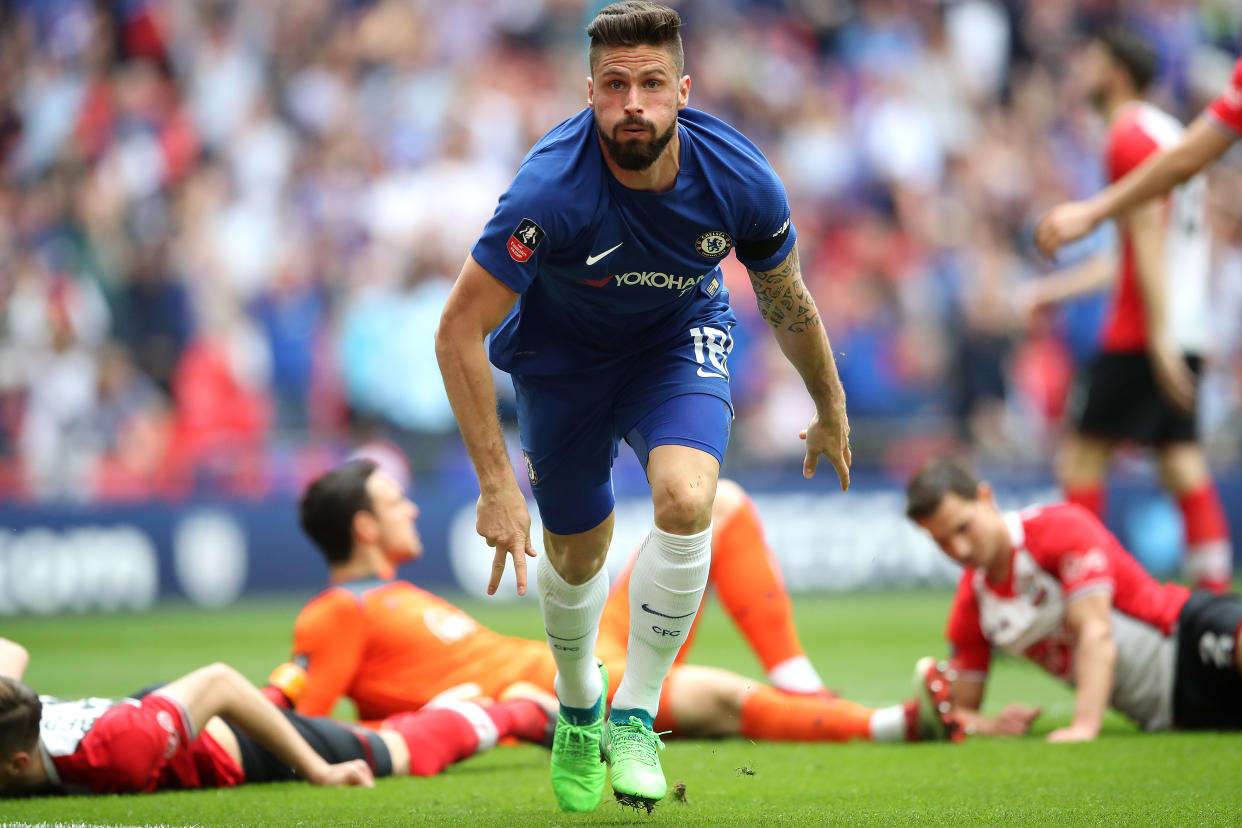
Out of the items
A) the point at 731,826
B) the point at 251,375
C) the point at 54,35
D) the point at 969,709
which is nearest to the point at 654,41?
the point at 731,826

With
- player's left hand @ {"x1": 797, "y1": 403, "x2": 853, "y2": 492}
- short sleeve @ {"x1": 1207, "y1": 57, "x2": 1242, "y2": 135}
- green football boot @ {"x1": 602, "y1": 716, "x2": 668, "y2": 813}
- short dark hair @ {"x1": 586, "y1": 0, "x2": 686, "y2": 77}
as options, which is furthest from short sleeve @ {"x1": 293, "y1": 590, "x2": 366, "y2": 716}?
short sleeve @ {"x1": 1207, "y1": 57, "x2": 1242, "y2": 135}

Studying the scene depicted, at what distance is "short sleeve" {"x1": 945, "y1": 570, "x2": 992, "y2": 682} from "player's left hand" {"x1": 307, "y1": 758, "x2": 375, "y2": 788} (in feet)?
8.06

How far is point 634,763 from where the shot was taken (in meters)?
4.06

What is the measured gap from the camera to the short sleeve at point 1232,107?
16.2 ft

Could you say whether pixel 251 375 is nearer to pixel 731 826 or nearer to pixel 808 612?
pixel 808 612

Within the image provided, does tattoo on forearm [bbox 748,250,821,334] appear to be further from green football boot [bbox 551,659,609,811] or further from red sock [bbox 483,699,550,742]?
red sock [bbox 483,699,550,742]

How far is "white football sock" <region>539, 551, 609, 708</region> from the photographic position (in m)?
4.50

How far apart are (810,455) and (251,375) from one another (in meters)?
9.41

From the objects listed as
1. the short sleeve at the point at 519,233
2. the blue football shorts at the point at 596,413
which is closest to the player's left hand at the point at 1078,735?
the blue football shorts at the point at 596,413

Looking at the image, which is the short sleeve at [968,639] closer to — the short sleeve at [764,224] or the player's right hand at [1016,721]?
the player's right hand at [1016,721]

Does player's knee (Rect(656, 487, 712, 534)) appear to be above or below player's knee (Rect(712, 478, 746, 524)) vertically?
above

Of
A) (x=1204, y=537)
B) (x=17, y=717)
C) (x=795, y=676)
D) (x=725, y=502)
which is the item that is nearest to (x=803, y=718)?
(x=795, y=676)

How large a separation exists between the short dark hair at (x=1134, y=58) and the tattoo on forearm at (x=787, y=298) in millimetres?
4215

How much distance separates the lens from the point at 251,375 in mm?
13125
